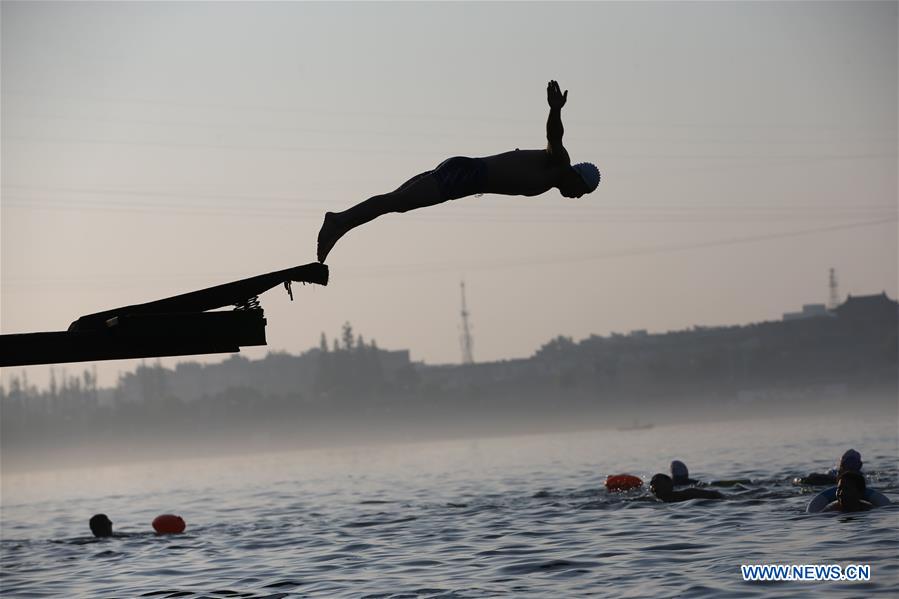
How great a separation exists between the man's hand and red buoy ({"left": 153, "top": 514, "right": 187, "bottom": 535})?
29092 millimetres

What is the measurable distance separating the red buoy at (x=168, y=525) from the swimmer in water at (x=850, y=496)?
763 inches

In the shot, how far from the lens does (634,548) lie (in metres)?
24.2

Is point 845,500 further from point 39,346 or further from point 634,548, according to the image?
point 39,346

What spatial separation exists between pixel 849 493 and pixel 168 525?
20148 millimetres

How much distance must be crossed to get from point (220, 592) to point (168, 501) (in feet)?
205

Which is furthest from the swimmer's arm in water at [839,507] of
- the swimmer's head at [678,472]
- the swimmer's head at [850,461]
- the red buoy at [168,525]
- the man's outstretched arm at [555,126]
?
the red buoy at [168,525]

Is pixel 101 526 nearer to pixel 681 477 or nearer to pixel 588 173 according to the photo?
pixel 681 477

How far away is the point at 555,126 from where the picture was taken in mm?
11039

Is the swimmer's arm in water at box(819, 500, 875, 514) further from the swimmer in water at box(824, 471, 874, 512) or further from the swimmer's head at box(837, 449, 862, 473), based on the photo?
the swimmer's head at box(837, 449, 862, 473)

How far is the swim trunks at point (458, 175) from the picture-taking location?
11.0 metres

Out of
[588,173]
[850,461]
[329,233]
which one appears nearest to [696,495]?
[850,461]

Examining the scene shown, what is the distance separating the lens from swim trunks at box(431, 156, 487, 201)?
433 inches

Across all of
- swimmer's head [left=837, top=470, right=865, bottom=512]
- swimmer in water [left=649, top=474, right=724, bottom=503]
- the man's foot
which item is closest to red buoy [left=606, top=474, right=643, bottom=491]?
swimmer in water [left=649, top=474, right=724, bottom=503]

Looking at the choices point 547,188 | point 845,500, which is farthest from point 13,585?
point 547,188
